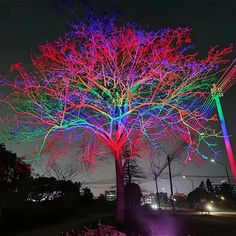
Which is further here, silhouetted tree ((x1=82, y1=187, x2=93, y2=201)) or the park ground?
silhouetted tree ((x1=82, y1=187, x2=93, y2=201))

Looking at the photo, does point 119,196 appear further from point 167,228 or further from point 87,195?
point 87,195

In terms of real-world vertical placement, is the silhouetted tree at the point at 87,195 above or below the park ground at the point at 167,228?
above

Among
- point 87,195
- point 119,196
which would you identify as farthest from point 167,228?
point 87,195

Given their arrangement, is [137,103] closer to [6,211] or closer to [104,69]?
[104,69]

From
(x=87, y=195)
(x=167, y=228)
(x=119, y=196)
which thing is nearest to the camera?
(x=119, y=196)

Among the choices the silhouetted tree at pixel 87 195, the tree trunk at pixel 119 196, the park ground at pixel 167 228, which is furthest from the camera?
the silhouetted tree at pixel 87 195

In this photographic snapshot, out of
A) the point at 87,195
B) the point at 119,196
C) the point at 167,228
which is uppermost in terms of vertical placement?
the point at 87,195

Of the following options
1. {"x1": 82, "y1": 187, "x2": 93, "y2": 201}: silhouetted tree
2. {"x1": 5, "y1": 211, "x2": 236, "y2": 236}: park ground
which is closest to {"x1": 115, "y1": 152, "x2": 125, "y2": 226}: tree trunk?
{"x1": 5, "y1": 211, "x2": 236, "y2": 236}: park ground

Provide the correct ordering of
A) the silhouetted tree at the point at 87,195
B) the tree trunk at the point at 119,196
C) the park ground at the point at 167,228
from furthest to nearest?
the silhouetted tree at the point at 87,195, the tree trunk at the point at 119,196, the park ground at the point at 167,228

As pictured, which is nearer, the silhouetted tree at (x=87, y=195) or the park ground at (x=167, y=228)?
the park ground at (x=167, y=228)

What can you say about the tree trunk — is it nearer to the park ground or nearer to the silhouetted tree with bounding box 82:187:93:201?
the park ground

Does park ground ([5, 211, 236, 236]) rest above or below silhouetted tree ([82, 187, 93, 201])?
below

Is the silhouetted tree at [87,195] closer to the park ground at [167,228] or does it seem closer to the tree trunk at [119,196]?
the park ground at [167,228]

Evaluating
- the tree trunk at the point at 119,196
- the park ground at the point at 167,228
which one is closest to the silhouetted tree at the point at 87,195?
the park ground at the point at 167,228
